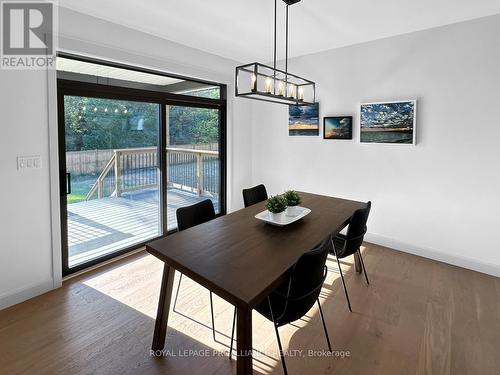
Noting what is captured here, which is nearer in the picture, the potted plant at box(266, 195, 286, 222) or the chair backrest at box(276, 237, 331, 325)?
the chair backrest at box(276, 237, 331, 325)

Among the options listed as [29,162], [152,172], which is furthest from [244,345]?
[152,172]

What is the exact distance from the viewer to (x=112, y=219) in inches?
145

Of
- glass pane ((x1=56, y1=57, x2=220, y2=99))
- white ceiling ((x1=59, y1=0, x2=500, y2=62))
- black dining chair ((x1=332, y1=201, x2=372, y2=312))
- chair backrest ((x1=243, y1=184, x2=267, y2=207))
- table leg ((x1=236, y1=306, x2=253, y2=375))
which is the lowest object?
table leg ((x1=236, y1=306, x2=253, y2=375))

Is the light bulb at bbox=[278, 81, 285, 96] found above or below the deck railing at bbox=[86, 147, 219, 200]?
above

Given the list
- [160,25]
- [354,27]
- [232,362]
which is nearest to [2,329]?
[232,362]

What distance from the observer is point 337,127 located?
4191mm

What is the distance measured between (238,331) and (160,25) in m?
3.16

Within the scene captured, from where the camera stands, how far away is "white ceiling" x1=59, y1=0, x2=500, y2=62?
9.11ft

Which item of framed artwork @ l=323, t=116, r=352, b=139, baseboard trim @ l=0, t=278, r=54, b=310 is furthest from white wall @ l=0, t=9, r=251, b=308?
framed artwork @ l=323, t=116, r=352, b=139

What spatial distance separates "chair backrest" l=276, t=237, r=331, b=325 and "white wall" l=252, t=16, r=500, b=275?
2.42 meters

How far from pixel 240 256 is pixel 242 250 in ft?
0.31

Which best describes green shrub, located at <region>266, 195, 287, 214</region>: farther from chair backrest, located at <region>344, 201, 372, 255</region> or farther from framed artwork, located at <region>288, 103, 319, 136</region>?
framed artwork, located at <region>288, 103, 319, 136</region>

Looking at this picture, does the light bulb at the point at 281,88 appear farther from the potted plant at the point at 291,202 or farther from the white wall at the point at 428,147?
the white wall at the point at 428,147

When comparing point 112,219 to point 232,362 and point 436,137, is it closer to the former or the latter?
point 232,362
